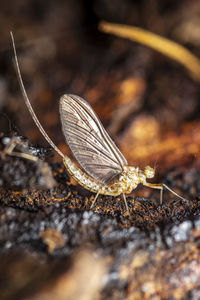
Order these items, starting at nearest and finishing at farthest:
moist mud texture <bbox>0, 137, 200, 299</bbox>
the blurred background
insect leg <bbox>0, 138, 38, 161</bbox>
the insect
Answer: moist mud texture <bbox>0, 137, 200, 299</bbox> → insect leg <bbox>0, 138, 38, 161</bbox> → the insect → the blurred background

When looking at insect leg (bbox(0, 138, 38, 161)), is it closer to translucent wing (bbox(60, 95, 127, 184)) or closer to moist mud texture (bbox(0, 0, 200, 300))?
moist mud texture (bbox(0, 0, 200, 300))

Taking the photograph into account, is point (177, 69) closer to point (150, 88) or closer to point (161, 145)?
point (150, 88)

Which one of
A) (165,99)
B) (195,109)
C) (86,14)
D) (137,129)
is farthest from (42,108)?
(86,14)

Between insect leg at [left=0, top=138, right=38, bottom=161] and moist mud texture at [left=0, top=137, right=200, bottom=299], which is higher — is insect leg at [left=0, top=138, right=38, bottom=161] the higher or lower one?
the higher one

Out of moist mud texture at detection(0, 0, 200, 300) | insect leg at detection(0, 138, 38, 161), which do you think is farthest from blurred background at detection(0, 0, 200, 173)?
insect leg at detection(0, 138, 38, 161)

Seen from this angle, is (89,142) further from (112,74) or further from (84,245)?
(112,74)

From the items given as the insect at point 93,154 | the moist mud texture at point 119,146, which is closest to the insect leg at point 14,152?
the moist mud texture at point 119,146
